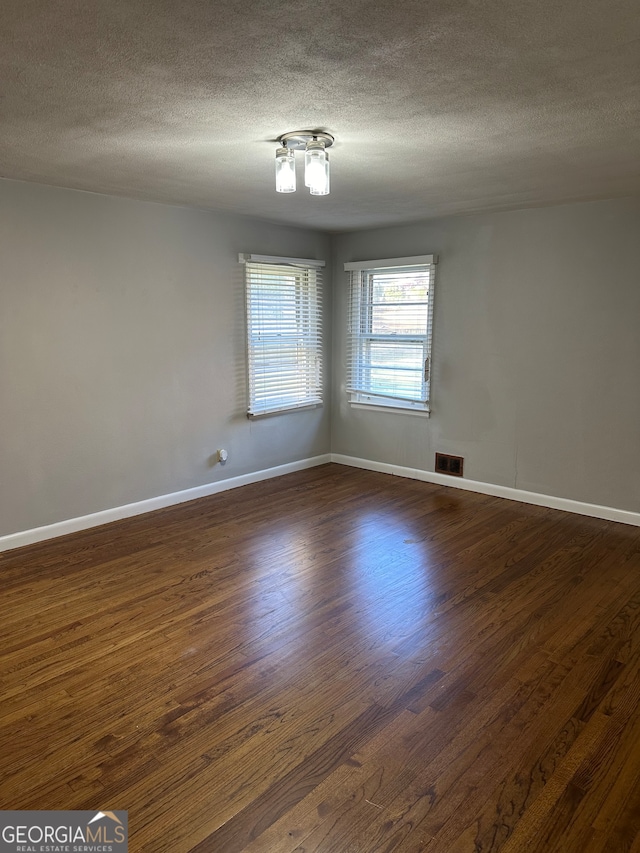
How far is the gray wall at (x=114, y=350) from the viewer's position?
358cm

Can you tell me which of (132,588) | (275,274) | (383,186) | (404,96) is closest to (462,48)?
(404,96)

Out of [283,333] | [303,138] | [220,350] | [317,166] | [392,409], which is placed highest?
[303,138]

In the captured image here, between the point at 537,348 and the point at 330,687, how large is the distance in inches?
124

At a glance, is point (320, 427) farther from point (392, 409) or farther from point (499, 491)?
point (499, 491)

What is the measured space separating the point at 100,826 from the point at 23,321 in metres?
2.92

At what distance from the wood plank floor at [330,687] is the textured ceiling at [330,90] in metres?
2.28

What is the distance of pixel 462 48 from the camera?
1.72 m

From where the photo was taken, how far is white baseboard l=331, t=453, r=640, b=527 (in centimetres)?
418

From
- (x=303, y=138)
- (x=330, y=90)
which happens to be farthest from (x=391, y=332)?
(x=330, y=90)

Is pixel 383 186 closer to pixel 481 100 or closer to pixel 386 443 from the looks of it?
pixel 481 100

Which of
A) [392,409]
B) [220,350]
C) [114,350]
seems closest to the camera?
[114,350]

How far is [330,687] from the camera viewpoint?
229cm

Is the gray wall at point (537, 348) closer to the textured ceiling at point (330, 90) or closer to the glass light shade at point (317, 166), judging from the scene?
the textured ceiling at point (330, 90)

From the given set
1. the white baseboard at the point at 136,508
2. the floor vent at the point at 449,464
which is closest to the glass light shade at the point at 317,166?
the white baseboard at the point at 136,508
